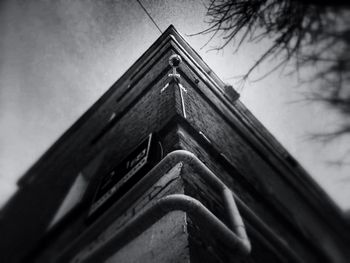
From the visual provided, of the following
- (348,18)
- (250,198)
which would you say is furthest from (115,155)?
(348,18)

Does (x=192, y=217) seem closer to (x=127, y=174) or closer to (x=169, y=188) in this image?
(x=169, y=188)

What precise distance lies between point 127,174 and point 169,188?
0.70m

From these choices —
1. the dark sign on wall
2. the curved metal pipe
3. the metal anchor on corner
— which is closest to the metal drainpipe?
the curved metal pipe

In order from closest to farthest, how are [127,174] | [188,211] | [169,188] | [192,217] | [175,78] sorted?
[188,211]
[192,217]
[169,188]
[127,174]
[175,78]

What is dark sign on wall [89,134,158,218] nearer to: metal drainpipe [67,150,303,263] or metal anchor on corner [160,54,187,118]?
metal drainpipe [67,150,303,263]

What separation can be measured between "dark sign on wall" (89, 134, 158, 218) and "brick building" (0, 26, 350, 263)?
16mm

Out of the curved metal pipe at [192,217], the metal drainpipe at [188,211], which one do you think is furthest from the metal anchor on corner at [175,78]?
the curved metal pipe at [192,217]

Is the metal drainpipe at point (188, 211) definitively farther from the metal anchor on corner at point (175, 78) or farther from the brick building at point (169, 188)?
the metal anchor on corner at point (175, 78)

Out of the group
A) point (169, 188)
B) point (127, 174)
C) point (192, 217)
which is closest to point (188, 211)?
point (192, 217)

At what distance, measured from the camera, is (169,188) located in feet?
7.52

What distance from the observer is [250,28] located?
296cm

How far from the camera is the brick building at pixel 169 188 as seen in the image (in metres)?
2.02

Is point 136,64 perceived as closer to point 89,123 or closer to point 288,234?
point 89,123

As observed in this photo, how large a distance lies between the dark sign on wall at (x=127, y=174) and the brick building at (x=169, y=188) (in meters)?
0.02
